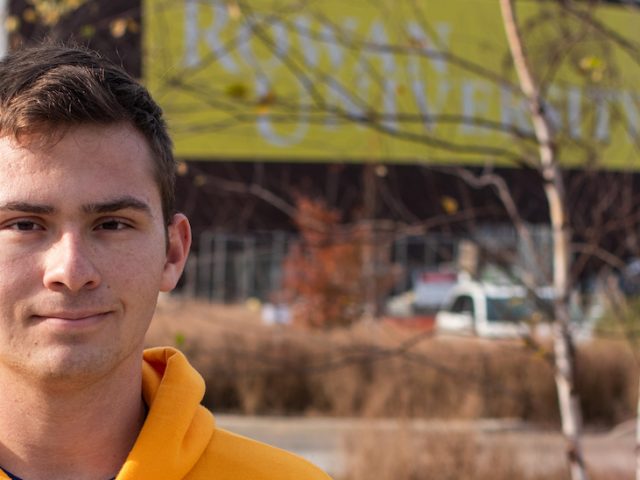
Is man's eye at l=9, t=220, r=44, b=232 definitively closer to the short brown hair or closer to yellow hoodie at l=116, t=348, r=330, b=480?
the short brown hair

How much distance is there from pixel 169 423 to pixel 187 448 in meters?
0.05

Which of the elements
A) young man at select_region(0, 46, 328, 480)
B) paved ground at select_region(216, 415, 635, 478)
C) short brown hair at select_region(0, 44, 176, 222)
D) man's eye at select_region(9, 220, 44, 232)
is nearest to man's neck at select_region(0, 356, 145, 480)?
young man at select_region(0, 46, 328, 480)

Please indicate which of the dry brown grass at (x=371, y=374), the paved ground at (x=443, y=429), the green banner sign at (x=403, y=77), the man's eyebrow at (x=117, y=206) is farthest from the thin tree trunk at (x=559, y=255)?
the dry brown grass at (x=371, y=374)

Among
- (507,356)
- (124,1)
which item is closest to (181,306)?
(507,356)

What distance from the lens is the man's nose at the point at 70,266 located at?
5.32 ft

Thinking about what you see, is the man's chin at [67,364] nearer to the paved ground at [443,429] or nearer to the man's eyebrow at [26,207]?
the man's eyebrow at [26,207]

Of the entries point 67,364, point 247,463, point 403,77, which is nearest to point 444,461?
point 403,77

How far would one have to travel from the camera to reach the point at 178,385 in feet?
6.40

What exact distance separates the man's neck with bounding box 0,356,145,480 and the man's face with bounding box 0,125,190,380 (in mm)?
53

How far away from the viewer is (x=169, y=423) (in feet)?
6.09

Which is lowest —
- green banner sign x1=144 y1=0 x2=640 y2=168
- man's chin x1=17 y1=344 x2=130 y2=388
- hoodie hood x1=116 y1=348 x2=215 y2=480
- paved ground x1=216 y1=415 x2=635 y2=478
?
paved ground x1=216 y1=415 x2=635 y2=478

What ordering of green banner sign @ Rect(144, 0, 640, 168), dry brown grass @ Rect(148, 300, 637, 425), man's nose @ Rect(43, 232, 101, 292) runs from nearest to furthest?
man's nose @ Rect(43, 232, 101, 292)
green banner sign @ Rect(144, 0, 640, 168)
dry brown grass @ Rect(148, 300, 637, 425)

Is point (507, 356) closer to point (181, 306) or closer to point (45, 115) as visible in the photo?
point (181, 306)

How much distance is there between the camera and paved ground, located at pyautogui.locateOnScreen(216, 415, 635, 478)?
8.48 metres
